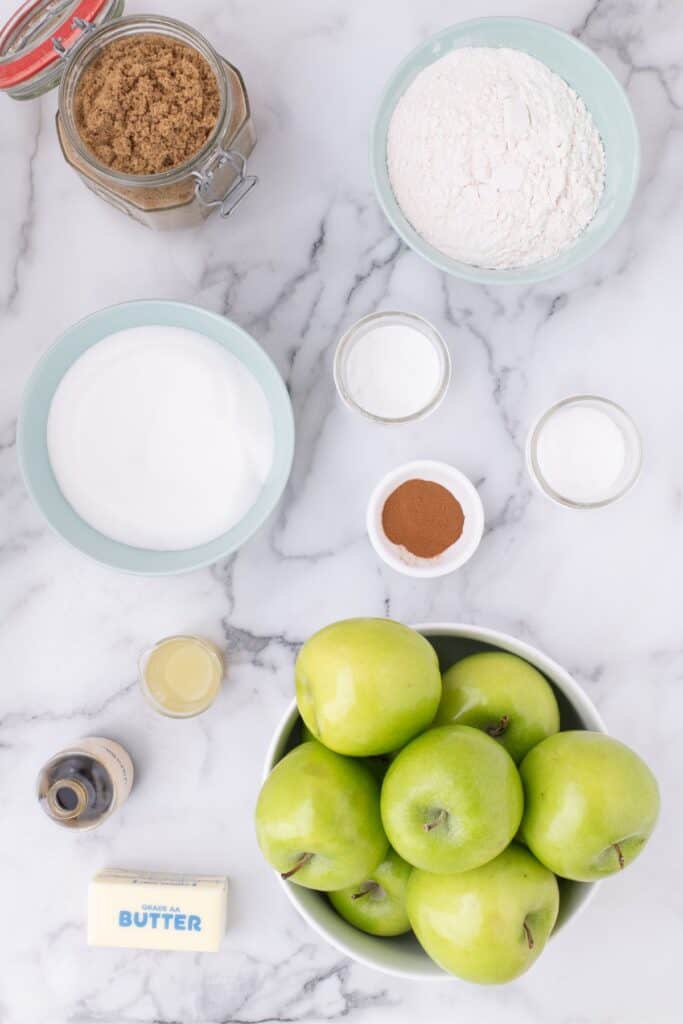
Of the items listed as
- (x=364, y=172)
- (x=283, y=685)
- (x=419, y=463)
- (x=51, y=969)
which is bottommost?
(x=51, y=969)

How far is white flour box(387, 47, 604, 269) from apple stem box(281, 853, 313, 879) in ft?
1.72

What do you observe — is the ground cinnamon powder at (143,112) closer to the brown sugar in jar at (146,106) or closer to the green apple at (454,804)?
the brown sugar in jar at (146,106)

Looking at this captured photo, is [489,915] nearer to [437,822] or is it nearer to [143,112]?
[437,822]

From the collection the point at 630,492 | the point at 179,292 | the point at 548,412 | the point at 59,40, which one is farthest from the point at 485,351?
the point at 59,40

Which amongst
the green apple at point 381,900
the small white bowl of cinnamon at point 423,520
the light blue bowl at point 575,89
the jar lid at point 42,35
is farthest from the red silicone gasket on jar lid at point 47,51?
the green apple at point 381,900

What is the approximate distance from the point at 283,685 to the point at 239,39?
2.02ft

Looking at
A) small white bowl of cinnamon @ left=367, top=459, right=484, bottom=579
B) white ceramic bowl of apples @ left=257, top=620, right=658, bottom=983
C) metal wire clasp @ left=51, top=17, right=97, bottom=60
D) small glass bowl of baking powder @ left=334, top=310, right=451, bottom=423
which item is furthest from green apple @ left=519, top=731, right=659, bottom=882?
metal wire clasp @ left=51, top=17, right=97, bottom=60

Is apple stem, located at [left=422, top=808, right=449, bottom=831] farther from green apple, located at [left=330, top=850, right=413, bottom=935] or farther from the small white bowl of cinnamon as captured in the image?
the small white bowl of cinnamon

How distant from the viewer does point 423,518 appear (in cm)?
90

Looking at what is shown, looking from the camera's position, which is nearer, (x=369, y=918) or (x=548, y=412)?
(x=369, y=918)

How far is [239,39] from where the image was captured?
3.07ft

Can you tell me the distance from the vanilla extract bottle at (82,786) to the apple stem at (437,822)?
364mm

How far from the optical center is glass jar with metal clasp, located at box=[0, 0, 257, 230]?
0.80m

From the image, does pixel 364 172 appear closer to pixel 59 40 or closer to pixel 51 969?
pixel 59 40
